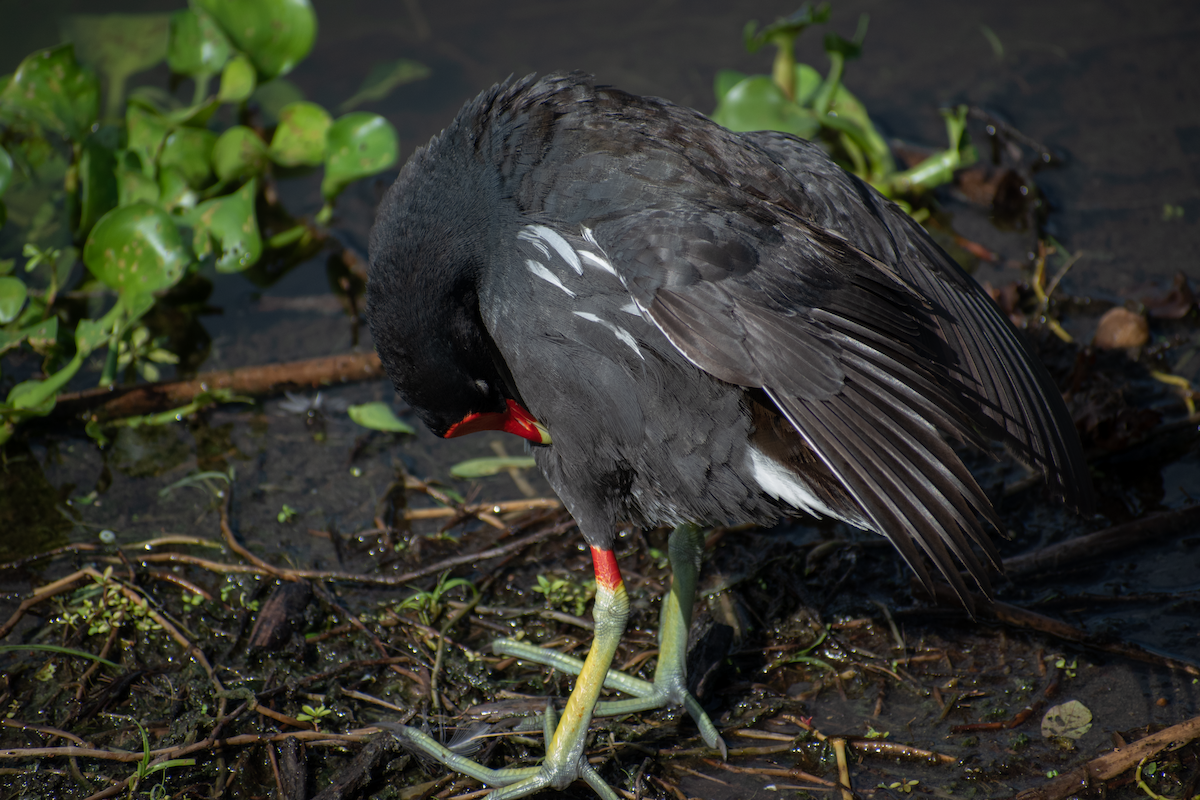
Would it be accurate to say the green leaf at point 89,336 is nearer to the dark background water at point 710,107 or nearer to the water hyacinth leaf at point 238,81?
the dark background water at point 710,107

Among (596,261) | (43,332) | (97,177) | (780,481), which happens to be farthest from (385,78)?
(780,481)

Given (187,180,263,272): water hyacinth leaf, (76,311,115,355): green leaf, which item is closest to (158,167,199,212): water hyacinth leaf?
(187,180,263,272): water hyacinth leaf

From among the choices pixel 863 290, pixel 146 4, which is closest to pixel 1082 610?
pixel 863 290

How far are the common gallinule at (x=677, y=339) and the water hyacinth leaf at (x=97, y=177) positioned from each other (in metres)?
2.15

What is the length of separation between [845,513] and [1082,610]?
96 centimetres

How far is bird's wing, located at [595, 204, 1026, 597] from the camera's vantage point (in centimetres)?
185

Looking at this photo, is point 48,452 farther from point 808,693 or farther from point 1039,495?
point 1039,495

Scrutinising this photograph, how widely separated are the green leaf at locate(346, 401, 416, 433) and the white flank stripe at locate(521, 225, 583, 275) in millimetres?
1448

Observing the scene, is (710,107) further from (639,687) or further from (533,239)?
(639,687)

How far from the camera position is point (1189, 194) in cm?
409

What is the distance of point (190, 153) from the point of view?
3.94 metres

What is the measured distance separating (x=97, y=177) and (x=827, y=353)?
3303mm

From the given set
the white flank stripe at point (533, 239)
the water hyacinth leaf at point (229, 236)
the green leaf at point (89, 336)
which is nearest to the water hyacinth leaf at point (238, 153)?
the water hyacinth leaf at point (229, 236)

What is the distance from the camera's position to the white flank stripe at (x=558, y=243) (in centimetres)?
208
